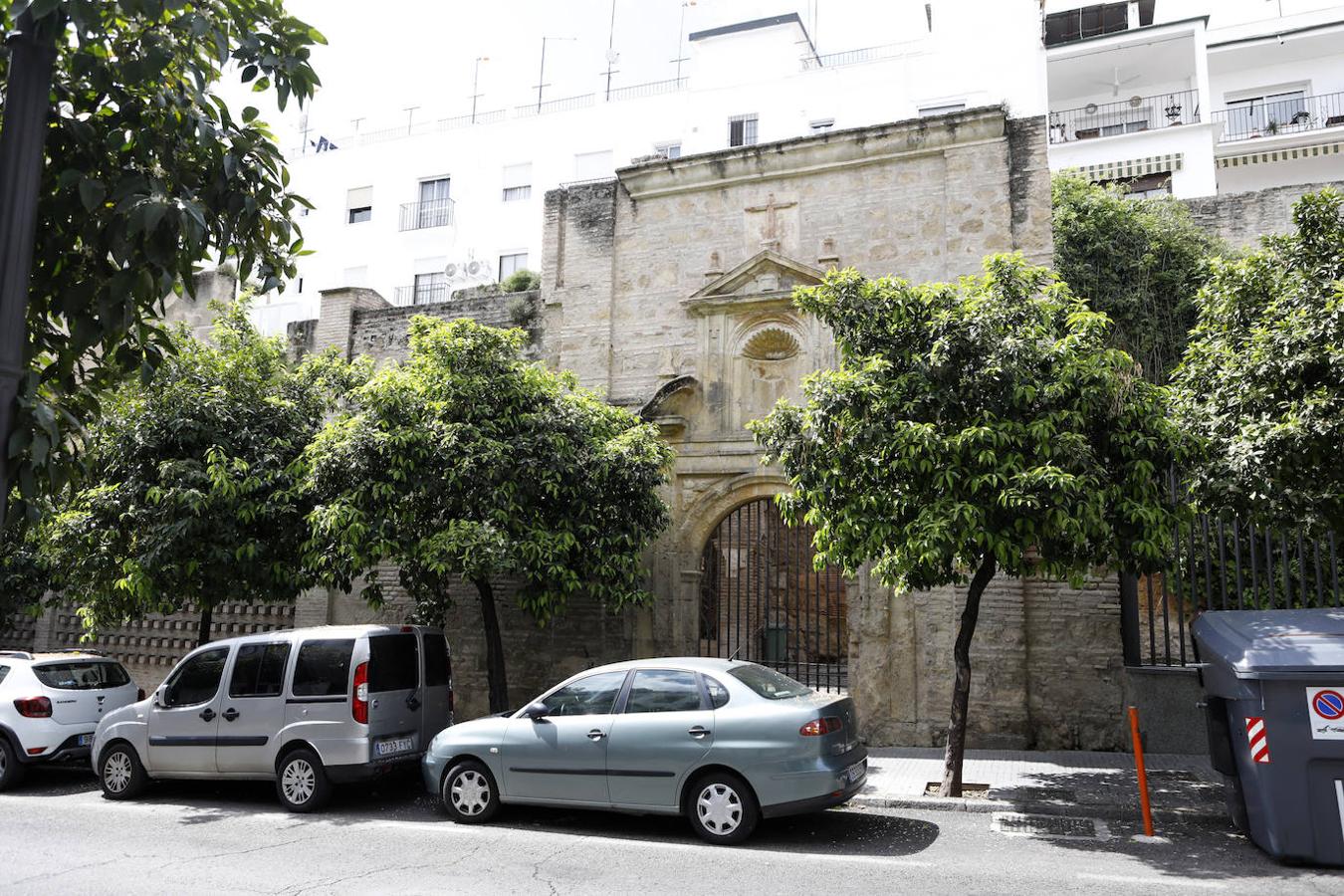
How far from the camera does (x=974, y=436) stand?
8336mm

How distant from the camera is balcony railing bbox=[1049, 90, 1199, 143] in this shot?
82.2ft

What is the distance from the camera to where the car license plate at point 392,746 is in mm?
9023

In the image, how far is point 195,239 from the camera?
371 cm

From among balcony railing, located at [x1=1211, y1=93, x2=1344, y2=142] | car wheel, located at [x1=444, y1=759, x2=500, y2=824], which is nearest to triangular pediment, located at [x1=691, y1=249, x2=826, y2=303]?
car wheel, located at [x1=444, y1=759, x2=500, y2=824]

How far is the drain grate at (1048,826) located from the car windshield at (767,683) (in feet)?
6.43

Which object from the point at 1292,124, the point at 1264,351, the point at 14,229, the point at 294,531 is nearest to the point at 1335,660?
the point at 1264,351

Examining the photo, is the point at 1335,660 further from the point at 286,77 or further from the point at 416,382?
the point at 416,382

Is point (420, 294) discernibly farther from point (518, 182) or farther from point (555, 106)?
point (555, 106)

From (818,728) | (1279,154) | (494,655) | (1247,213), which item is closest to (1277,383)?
(818,728)

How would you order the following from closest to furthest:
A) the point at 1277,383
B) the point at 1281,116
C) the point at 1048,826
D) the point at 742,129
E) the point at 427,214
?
the point at 1048,826 < the point at 1277,383 < the point at 1281,116 < the point at 742,129 < the point at 427,214

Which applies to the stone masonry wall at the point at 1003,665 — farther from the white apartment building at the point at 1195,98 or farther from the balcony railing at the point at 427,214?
the balcony railing at the point at 427,214

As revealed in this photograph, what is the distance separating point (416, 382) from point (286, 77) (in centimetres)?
731

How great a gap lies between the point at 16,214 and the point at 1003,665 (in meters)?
11.2

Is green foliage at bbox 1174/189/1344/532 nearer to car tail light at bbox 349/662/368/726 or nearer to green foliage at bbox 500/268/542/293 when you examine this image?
car tail light at bbox 349/662/368/726
